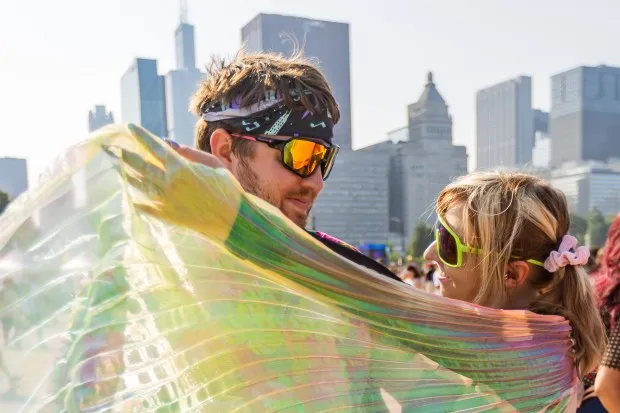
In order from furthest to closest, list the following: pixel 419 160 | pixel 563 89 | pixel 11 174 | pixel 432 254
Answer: pixel 563 89, pixel 419 160, pixel 11 174, pixel 432 254

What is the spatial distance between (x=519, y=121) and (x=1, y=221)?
126 m

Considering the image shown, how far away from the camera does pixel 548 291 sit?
1483 mm

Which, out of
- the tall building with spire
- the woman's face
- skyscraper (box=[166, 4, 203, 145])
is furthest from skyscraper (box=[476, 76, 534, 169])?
the woman's face

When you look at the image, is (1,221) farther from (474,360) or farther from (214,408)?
(474,360)

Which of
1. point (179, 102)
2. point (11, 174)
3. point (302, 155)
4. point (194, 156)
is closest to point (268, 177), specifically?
point (302, 155)

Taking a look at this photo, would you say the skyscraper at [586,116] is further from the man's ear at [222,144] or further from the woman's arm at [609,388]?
the man's ear at [222,144]

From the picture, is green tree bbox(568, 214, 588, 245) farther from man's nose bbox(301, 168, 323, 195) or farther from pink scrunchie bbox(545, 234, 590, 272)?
man's nose bbox(301, 168, 323, 195)

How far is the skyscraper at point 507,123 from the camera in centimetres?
11550

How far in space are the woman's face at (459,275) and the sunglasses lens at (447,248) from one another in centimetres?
2

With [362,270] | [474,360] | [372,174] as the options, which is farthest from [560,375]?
[372,174]

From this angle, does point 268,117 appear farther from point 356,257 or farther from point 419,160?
point 419,160

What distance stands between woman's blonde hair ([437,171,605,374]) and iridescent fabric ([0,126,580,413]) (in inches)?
21.9

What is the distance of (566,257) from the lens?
1.43 meters

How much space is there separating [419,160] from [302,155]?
74.0m
